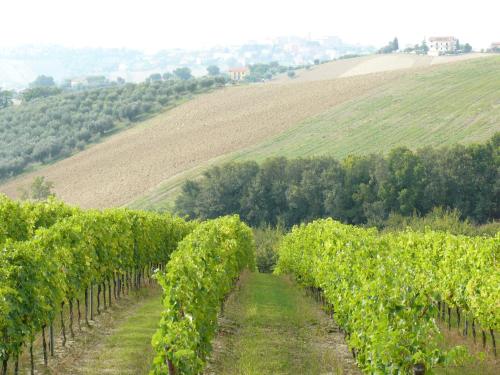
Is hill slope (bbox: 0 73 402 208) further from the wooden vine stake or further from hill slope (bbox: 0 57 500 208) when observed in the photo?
the wooden vine stake

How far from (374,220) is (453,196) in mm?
7391

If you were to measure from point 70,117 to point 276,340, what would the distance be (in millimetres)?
83695

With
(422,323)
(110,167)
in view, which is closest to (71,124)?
(110,167)

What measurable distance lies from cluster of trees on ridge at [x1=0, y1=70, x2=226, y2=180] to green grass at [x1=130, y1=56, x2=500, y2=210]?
19.8m

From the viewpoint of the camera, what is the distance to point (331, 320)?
2431cm

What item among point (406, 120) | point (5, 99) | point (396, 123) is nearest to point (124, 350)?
Result: point (396, 123)

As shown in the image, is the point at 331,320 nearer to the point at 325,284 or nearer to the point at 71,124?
the point at 325,284

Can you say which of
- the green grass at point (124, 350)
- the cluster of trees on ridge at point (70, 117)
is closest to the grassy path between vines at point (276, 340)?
the green grass at point (124, 350)

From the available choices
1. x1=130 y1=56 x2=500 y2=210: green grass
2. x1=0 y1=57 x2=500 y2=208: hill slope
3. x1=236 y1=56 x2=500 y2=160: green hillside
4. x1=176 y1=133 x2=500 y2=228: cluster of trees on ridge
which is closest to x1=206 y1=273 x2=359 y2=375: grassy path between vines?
x1=176 y1=133 x2=500 y2=228: cluster of trees on ridge

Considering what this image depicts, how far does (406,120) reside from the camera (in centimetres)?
8344

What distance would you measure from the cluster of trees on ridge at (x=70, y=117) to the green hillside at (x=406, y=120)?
2372 centimetres

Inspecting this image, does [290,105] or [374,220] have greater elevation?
[290,105]

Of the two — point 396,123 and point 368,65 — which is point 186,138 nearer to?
point 396,123

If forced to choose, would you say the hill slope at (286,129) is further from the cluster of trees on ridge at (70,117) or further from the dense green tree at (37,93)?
the dense green tree at (37,93)
